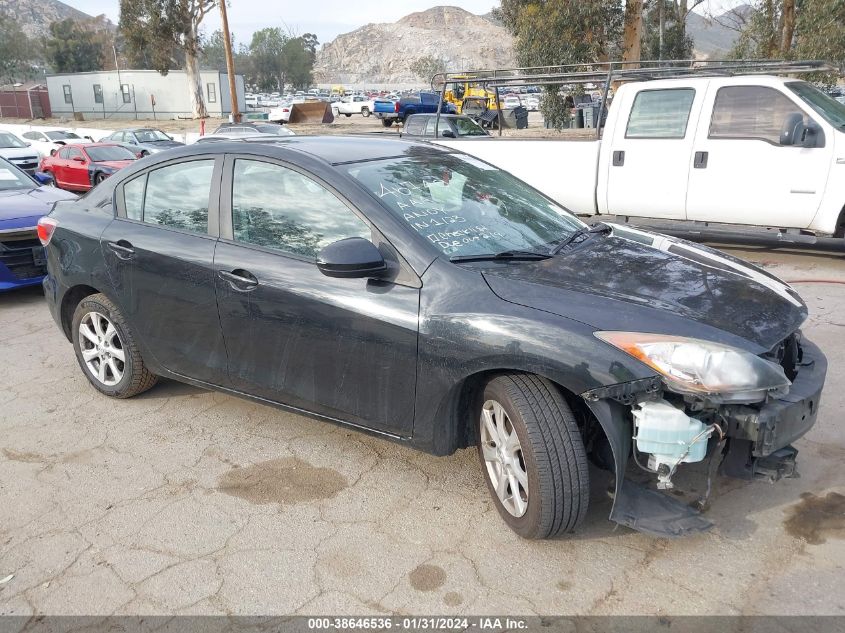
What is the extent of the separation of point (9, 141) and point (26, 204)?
50.0ft

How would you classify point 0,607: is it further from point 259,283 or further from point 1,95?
point 1,95

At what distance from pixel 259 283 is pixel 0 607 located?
171 centimetres

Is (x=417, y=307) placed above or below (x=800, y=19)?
below

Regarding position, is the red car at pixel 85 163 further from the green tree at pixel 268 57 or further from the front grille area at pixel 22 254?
the green tree at pixel 268 57

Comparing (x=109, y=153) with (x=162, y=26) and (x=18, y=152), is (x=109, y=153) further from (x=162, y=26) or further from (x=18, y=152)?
(x=162, y=26)

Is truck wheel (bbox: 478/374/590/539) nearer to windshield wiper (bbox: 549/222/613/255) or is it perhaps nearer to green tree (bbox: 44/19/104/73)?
windshield wiper (bbox: 549/222/613/255)

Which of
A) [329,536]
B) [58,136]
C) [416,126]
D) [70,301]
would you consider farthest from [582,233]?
[58,136]

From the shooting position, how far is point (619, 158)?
8.45 m

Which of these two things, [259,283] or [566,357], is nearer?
[566,357]

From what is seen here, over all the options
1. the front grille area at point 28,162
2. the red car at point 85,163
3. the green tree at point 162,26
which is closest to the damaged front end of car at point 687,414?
the red car at point 85,163

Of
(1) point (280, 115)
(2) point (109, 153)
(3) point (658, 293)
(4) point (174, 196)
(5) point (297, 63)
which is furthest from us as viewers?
(5) point (297, 63)

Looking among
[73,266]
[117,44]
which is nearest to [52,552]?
[73,266]

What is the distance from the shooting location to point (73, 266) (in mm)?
4602

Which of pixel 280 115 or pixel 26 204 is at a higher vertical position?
pixel 26 204
